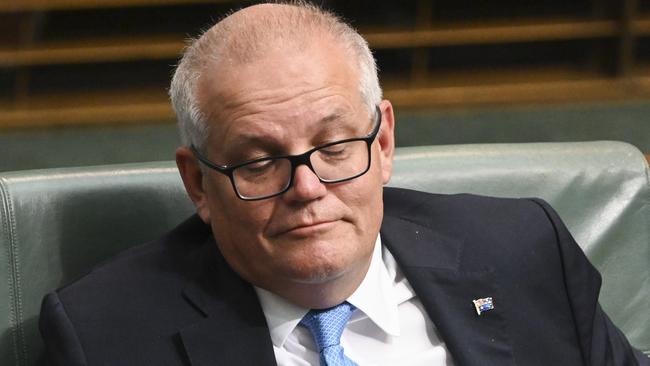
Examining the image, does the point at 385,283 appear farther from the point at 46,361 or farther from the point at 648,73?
the point at 648,73

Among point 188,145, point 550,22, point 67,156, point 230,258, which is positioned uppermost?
point 188,145

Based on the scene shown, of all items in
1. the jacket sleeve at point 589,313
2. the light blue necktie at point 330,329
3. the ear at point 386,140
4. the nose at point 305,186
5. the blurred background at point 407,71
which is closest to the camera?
the nose at point 305,186

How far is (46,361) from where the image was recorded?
1.90 m

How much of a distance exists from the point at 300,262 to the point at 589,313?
0.62 m


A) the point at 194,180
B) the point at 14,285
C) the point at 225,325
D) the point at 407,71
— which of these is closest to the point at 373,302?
the point at 225,325

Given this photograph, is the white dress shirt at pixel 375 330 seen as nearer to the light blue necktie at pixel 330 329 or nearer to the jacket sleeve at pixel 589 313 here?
the light blue necktie at pixel 330 329

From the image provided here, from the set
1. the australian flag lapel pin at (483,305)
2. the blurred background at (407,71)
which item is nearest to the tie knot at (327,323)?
the australian flag lapel pin at (483,305)

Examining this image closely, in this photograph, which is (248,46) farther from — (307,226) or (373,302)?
(373,302)

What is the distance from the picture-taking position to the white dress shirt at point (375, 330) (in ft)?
6.03

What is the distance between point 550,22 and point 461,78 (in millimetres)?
340

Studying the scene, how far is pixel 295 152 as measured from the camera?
1.72 metres

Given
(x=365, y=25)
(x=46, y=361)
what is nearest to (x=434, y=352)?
(x=46, y=361)

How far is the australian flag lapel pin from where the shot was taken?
1.94 metres

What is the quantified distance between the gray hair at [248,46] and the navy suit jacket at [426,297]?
242 mm
